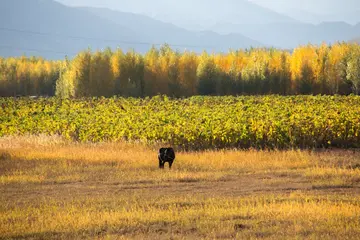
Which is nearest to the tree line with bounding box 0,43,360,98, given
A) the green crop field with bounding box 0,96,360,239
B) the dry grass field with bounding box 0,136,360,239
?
the green crop field with bounding box 0,96,360,239

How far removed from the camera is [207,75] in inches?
3086

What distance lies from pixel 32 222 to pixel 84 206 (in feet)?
7.11

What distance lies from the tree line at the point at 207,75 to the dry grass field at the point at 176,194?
46311mm

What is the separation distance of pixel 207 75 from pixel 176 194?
61.1 metres

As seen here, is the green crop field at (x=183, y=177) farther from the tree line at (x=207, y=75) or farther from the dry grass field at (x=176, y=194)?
the tree line at (x=207, y=75)

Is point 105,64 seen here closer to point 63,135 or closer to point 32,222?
point 63,135

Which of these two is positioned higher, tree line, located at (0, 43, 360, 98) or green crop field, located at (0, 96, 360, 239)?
tree line, located at (0, 43, 360, 98)

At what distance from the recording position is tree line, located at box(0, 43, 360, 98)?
75250 mm

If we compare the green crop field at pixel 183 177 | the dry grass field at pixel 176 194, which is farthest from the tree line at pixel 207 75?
the dry grass field at pixel 176 194

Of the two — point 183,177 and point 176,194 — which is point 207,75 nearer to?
point 183,177

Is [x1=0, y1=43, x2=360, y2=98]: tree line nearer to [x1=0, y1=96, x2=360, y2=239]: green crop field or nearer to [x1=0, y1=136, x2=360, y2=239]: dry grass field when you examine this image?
[x1=0, y1=96, x2=360, y2=239]: green crop field

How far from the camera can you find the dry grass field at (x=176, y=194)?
42.5ft

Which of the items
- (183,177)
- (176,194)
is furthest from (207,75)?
(176,194)

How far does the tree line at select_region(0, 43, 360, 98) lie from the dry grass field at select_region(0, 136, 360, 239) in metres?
46.3
